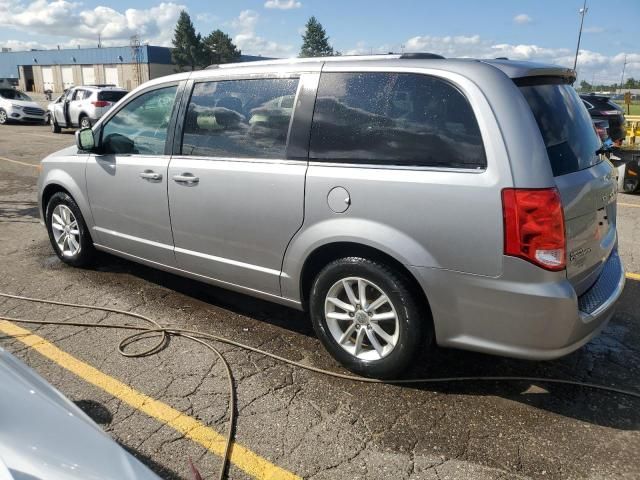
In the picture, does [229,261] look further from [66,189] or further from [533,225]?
[66,189]

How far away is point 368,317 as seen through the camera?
3.14m

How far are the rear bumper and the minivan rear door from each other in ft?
0.48

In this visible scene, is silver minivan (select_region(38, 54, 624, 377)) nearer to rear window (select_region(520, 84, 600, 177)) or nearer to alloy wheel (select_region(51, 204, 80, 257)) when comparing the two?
rear window (select_region(520, 84, 600, 177))

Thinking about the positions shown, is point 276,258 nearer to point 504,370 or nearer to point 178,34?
point 504,370

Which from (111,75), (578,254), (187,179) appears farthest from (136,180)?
(111,75)

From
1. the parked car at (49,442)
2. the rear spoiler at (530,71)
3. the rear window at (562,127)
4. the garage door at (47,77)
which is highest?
the garage door at (47,77)

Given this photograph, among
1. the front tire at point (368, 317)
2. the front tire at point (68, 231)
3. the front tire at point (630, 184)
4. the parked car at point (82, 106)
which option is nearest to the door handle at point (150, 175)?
the front tire at point (68, 231)

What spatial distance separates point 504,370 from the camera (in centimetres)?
336

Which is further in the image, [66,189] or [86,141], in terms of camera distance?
[66,189]

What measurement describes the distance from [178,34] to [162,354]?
95.9m

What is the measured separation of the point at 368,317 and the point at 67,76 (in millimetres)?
86754

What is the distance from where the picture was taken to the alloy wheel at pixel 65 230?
504cm

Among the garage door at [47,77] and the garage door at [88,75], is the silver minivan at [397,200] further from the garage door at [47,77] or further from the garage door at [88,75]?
the garage door at [47,77]

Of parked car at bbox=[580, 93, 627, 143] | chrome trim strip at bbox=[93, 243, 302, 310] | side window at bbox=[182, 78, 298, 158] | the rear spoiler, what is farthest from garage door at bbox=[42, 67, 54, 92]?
the rear spoiler
